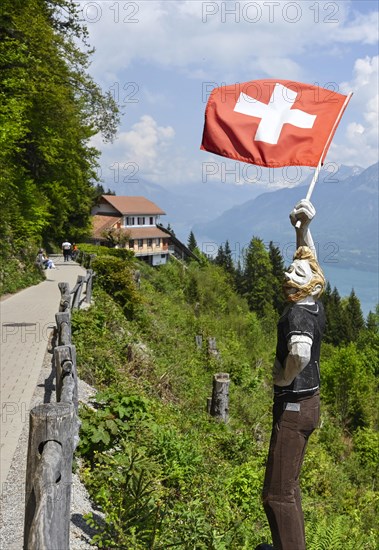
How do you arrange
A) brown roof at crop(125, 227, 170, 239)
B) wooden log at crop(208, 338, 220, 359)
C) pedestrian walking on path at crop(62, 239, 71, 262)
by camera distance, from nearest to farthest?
1. wooden log at crop(208, 338, 220, 359)
2. pedestrian walking on path at crop(62, 239, 71, 262)
3. brown roof at crop(125, 227, 170, 239)

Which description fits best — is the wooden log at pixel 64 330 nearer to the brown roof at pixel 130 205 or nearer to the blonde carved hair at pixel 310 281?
the blonde carved hair at pixel 310 281

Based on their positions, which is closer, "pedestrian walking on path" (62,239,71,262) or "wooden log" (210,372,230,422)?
"wooden log" (210,372,230,422)

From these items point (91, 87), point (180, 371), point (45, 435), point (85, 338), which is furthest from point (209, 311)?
point (45, 435)

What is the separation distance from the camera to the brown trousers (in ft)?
13.7

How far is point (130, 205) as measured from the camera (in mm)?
64500

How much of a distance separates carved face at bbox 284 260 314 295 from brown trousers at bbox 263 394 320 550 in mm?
935

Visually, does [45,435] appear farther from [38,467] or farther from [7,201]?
[7,201]

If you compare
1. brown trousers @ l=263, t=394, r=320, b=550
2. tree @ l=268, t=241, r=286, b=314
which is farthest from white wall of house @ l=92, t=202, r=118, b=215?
brown trousers @ l=263, t=394, r=320, b=550

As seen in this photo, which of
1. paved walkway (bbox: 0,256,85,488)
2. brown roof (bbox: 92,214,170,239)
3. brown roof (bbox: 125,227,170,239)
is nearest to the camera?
paved walkway (bbox: 0,256,85,488)

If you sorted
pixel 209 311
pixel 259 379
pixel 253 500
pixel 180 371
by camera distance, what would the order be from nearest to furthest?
pixel 253 500 < pixel 180 371 < pixel 259 379 < pixel 209 311

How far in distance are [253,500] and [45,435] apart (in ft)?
18.4

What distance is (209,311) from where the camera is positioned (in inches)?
1626

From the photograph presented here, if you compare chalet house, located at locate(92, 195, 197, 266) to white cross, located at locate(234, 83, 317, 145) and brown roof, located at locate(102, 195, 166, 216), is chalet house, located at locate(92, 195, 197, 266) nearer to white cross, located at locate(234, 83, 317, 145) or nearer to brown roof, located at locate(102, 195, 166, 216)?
brown roof, located at locate(102, 195, 166, 216)

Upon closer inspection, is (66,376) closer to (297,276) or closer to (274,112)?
(297,276)
